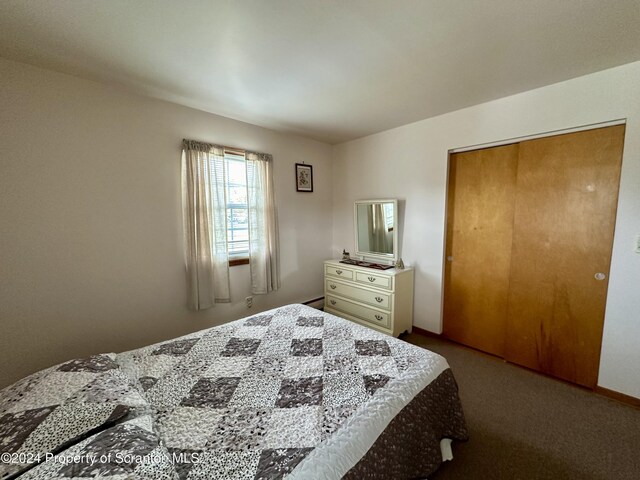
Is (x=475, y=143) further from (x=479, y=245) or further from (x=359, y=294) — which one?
(x=359, y=294)

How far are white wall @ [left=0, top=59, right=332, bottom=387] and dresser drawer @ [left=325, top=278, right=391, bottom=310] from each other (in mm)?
1443

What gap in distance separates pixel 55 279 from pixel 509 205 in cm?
377

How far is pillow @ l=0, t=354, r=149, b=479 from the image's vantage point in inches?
31.8

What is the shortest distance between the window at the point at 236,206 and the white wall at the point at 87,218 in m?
0.26

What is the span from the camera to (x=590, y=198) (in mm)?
1974

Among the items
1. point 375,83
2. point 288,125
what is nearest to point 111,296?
point 288,125

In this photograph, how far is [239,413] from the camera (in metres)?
1.07

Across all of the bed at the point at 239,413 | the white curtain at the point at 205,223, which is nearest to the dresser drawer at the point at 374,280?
the bed at the point at 239,413

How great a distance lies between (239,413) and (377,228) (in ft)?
8.36

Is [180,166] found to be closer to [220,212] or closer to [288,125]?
[220,212]

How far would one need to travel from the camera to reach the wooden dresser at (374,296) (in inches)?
109

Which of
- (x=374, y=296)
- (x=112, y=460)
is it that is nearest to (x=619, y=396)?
(x=374, y=296)

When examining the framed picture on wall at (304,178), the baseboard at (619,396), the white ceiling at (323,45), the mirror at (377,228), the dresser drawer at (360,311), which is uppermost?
the white ceiling at (323,45)

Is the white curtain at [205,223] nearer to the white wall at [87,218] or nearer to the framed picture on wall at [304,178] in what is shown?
the white wall at [87,218]
